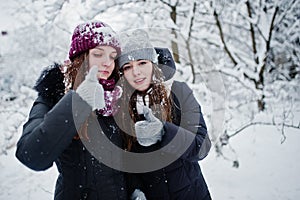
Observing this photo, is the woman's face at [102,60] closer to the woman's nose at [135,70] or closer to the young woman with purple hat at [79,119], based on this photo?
the young woman with purple hat at [79,119]

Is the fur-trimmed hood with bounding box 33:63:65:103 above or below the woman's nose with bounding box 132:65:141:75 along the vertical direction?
below

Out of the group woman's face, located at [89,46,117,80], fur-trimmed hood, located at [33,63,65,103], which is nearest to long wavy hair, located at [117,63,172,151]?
woman's face, located at [89,46,117,80]

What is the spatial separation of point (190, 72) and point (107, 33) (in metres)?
4.33

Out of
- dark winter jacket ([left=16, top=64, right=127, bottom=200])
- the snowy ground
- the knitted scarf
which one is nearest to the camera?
dark winter jacket ([left=16, top=64, right=127, bottom=200])

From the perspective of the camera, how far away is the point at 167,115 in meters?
1.74

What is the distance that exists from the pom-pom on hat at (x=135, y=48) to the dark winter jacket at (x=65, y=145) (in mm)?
362

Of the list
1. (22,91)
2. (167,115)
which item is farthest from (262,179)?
(22,91)

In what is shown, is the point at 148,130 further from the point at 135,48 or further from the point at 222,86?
the point at 222,86

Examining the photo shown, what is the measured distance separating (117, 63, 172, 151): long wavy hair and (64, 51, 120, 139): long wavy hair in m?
0.22

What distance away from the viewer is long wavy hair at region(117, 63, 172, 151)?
5.33ft

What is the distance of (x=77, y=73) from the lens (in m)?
1.53

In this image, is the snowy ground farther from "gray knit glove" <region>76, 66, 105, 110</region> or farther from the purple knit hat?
"gray knit glove" <region>76, 66, 105, 110</region>

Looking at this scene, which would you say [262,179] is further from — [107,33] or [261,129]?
[107,33]

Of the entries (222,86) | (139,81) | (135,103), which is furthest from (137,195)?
(222,86)
